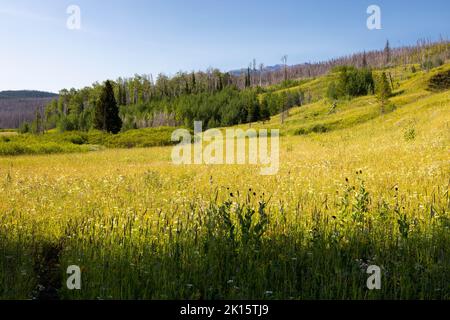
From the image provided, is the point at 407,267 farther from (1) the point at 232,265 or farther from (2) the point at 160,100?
(2) the point at 160,100

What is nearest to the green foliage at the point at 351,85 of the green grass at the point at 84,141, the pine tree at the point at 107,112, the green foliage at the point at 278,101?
the green foliage at the point at 278,101

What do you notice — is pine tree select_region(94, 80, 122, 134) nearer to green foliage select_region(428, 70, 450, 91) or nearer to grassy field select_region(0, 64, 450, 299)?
Result: grassy field select_region(0, 64, 450, 299)

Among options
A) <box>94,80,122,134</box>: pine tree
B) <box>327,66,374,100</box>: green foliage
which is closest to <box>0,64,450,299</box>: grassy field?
<box>94,80,122,134</box>: pine tree

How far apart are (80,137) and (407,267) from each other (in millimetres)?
61106

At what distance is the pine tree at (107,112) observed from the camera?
3157 inches

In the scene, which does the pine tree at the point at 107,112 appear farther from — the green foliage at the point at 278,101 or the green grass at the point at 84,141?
the green foliage at the point at 278,101

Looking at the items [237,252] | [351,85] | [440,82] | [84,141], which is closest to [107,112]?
[84,141]

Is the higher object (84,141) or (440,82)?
(440,82)

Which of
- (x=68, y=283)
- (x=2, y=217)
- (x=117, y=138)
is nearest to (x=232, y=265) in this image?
(x=68, y=283)

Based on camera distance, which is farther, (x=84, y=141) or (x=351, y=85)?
(x=351, y=85)

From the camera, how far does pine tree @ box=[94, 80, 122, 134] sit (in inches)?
3157

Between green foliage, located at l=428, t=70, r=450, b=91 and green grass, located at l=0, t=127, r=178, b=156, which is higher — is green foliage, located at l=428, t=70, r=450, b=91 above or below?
above

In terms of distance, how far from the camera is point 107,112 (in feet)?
267

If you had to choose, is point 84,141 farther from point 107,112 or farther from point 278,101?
point 278,101
